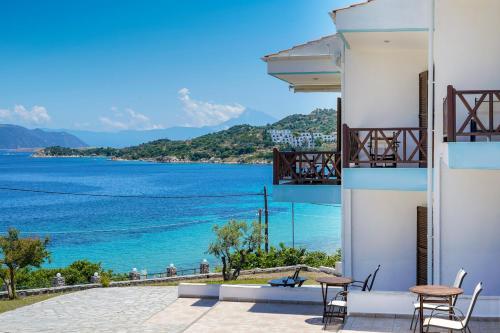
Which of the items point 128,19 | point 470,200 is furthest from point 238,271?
point 128,19

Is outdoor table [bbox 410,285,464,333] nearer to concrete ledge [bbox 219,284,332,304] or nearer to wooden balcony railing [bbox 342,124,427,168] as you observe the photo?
wooden balcony railing [bbox 342,124,427,168]

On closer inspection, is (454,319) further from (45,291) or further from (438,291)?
(45,291)

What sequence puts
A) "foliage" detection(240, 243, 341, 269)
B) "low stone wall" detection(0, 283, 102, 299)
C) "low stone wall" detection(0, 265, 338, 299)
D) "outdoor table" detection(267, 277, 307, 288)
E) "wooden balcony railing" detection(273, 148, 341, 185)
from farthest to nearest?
"foliage" detection(240, 243, 341, 269) < "low stone wall" detection(0, 265, 338, 299) < "low stone wall" detection(0, 283, 102, 299) < "wooden balcony railing" detection(273, 148, 341, 185) < "outdoor table" detection(267, 277, 307, 288)

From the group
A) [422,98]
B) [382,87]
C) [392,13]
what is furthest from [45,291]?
[392,13]

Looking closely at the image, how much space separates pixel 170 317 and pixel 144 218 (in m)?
74.6

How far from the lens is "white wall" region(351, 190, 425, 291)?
15555mm

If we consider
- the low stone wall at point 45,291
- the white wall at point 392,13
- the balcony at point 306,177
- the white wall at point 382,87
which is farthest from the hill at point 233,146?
the white wall at point 392,13

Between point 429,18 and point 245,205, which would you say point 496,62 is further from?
point 245,205

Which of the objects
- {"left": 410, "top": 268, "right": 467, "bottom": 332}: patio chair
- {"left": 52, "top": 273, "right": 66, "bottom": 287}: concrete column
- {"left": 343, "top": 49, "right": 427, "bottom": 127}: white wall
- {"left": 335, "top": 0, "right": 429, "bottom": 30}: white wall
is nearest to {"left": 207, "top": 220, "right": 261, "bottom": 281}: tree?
{"left": 52, "top": 273, "right": 66, "bottom": 287}: concrete column

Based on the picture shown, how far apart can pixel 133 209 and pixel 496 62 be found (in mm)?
87318

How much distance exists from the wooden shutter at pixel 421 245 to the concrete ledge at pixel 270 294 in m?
2.20

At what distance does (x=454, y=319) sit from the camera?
38.3ft

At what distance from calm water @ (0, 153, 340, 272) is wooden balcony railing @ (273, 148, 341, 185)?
31.9 meters

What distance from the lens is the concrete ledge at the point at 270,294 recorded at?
49.1 ft
